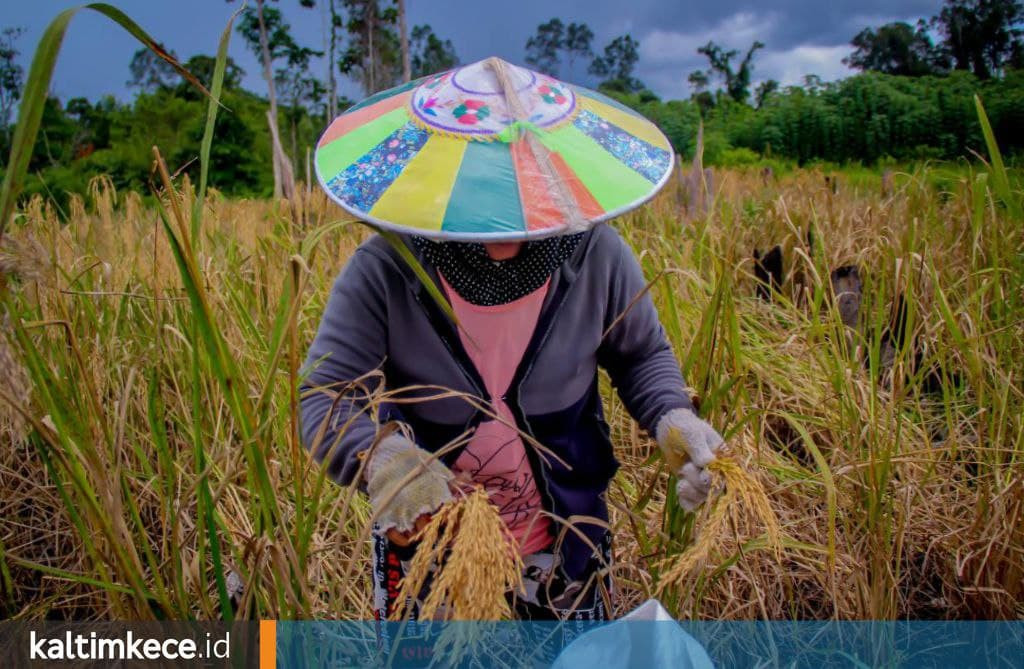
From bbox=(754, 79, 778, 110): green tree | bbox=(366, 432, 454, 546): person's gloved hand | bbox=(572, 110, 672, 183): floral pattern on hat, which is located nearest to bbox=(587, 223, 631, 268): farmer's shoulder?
bbox=(572, 110, 672, 183): floral pattern on hat

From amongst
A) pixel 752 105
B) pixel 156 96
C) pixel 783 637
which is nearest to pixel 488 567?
pixel 783 637

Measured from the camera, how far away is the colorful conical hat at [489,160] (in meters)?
0.79

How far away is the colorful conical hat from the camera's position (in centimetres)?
79

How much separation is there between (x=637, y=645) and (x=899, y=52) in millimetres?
33199

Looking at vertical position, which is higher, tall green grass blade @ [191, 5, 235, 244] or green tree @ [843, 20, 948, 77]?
green tree @ [843, 20, 948, 77]

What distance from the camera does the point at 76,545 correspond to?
1.60 meters

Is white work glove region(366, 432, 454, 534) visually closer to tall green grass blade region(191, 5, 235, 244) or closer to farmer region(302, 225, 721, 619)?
farmer region(302, 225, 721, 619)

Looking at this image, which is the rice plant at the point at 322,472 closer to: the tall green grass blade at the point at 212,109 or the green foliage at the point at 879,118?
the tall green grass blade at the point at 212,109

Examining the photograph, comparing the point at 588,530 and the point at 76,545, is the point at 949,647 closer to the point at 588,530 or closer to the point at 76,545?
the point at 588,530

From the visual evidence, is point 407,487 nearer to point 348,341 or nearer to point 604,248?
point 348,341

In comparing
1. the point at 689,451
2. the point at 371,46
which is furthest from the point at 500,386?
the point at 371,46

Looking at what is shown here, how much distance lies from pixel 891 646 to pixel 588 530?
56 cm

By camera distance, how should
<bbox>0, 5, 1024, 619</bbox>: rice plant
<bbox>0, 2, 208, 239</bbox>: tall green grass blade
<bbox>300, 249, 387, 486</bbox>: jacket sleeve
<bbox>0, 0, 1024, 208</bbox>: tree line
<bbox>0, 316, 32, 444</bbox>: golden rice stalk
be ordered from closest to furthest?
<bbox>0, 2, 208, 239</bbox>: tall green grass blade, <bbox>0, 316, 32, 444</bbox>: golden rice stalk, <bbox>0, 5, 1024, 619</bbox>: rice plant, <bbox>300, 249, 387, 486</bbox>: jacket sleeve, <bbox>0, 0, 1024, 208</bbox>: tree line

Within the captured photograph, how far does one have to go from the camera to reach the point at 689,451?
907mm
